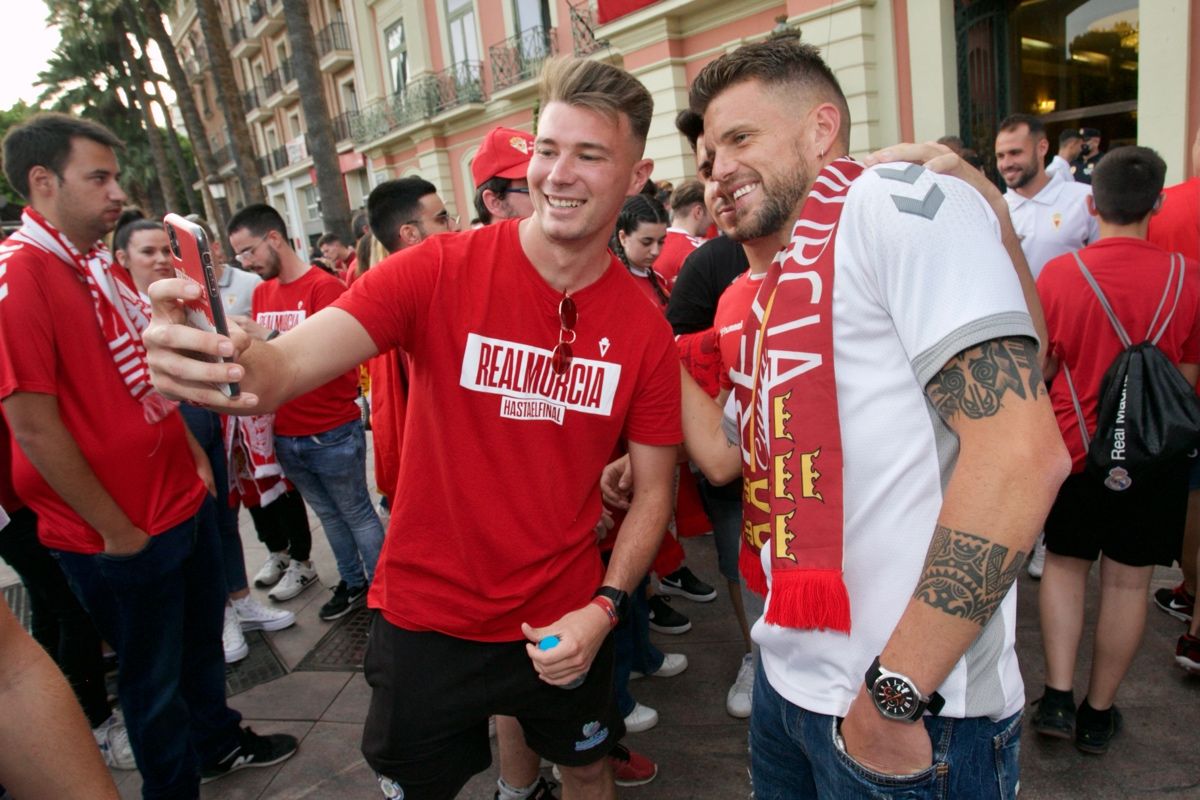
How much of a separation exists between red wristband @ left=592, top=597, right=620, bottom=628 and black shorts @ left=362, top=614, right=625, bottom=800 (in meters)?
0.23

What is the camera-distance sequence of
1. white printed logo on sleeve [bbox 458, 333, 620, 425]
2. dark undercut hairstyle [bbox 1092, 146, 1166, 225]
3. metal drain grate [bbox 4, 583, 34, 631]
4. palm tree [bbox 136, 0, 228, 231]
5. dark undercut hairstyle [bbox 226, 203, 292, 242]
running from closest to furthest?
white printed logo on sleeve [bbox 458, 333, 620, 425] → dark undercut hairstyle [bbox 1092, 146, 1166, 225] → dark undercut hairstyle [bbox 226, 203, 292, 242] → metal drain grate [bbox 4, 583, 34, 631] → palm tree [bbox 136, 0, 228, 231]

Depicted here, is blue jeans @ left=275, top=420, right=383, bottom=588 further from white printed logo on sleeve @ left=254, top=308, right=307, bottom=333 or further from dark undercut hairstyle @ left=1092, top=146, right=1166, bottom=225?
dark undercut hairstyle @ left=1092, top=146, right=1166, bottom=225

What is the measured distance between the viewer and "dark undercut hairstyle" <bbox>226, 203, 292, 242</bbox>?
4281 mm

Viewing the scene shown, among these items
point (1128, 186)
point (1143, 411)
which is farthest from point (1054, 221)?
point (1143, 411)

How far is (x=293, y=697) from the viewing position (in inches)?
141

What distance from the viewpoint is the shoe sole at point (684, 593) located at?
4.20 meters

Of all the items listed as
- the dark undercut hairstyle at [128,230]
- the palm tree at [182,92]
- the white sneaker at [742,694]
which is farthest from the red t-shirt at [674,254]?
the palm tree at [182,92]

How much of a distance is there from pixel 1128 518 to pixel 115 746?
4349 millimetres

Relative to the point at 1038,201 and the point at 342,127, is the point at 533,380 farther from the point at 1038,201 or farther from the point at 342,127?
the point at 342,127

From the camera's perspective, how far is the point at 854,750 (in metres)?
1.27

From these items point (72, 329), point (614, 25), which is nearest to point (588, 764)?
point (72, 329)

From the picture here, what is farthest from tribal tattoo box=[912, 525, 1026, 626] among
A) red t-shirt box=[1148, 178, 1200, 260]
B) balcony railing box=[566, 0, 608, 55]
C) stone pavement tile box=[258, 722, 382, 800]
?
balcony railing box=[566, 0, 608, 55]

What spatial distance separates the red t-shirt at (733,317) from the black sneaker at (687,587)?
214cm

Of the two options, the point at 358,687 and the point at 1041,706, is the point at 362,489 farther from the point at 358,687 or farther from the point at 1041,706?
the point at 1041,706
